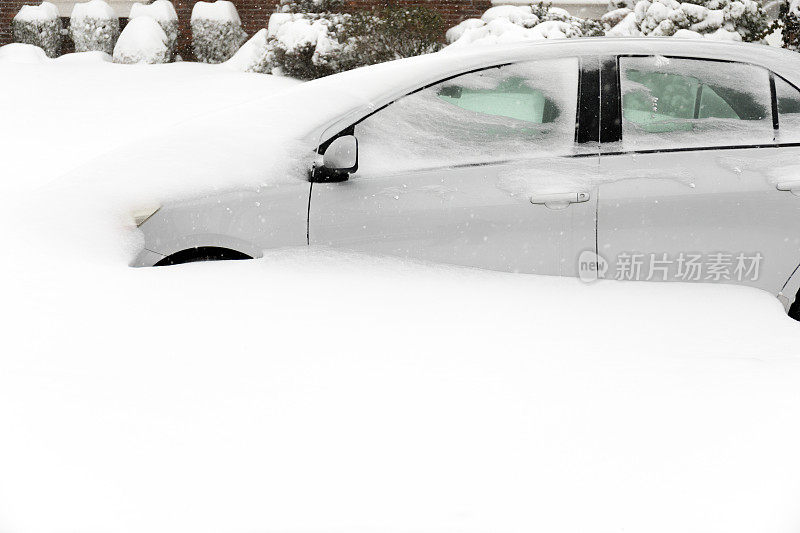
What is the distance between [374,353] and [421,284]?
1.84 ft

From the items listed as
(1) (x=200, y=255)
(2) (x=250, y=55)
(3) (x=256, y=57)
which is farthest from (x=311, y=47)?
(1) (x=200, y=255)

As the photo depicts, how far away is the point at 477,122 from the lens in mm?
3914

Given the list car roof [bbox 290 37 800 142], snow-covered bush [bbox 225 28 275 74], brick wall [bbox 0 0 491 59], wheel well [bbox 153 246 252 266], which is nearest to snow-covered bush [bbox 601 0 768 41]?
brick wall [bbox 0 0 491 59]

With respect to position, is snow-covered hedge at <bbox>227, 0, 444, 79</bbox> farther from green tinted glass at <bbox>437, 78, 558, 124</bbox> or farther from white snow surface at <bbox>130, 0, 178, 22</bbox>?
green tinted glass at <bbox>437, 78, 558, 124</bbox>

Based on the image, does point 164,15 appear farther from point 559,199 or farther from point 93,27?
point 559,199

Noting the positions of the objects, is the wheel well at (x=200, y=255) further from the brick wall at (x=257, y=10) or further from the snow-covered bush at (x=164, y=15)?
the snow-covered bush at (x=164, y=15)

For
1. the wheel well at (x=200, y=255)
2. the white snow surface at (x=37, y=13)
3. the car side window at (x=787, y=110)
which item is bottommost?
the white snow surface at (x=37, y=13)

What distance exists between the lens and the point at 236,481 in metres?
2.25

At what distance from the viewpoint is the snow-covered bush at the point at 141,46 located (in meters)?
12.9

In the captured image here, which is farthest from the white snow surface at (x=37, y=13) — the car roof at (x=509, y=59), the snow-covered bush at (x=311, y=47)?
the car roof at (x=509, y=59)

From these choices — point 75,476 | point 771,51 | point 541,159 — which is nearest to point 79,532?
point 75,476

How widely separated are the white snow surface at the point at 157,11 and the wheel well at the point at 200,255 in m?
10.6

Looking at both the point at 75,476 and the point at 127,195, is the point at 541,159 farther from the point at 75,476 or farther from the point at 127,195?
the point at 75,476

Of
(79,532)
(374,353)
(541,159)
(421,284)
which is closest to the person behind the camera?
(79,532)
